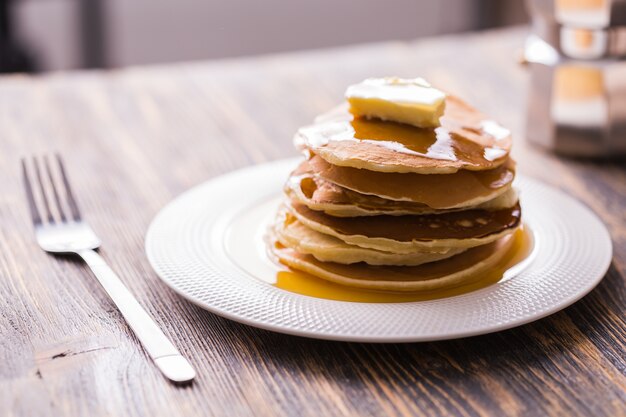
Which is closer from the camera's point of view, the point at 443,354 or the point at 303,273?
the point at 443,354

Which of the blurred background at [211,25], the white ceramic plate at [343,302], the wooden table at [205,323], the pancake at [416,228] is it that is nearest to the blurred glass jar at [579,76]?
the wooden table at [205,323]

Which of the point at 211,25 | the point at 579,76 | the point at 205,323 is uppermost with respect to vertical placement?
the point at 579,76

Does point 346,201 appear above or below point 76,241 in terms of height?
above

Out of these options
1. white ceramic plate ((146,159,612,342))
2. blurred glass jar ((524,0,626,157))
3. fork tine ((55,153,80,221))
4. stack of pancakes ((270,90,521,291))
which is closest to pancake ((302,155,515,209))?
stack of pancakes ((270,90,521,291))

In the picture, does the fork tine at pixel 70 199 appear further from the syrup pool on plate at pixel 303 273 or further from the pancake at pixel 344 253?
the pancake at pixel 344 253

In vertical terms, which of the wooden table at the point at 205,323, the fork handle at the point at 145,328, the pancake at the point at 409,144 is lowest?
the wooden table at the point at 205,323

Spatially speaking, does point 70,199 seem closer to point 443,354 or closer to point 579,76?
point 443,354

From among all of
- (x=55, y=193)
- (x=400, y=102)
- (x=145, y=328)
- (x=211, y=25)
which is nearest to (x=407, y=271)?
(x=400, y=102)
